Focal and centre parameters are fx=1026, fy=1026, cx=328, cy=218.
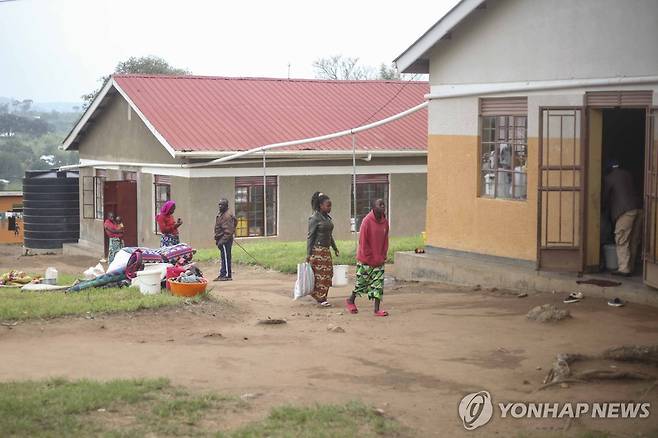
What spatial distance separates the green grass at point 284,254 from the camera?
63.1ft

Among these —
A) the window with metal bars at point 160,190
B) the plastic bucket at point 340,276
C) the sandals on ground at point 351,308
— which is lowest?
the sandals on ground at point 351,308

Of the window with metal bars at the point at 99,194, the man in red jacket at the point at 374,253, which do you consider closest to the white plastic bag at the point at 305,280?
the man in red jacket at the point at 374,253

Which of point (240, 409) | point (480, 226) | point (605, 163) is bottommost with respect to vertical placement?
point (240, 409)

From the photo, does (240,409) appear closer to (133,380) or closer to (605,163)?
(133,380)

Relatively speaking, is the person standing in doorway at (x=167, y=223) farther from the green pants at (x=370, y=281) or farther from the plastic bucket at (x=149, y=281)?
the green pants at (x=370, y=281)

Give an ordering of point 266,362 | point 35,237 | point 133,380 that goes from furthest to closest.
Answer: point 35,237, point 266,362, point 133,380

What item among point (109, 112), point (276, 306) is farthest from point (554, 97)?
point (109, 112)

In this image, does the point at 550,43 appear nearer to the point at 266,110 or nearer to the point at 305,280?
the point at 305,280

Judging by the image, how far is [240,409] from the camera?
798cm

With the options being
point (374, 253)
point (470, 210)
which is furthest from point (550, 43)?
point (374, 253)

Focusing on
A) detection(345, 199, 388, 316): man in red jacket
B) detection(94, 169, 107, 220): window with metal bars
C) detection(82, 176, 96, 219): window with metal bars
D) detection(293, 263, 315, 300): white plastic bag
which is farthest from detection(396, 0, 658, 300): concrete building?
detection(82, 176, 96, 219): window with metal bars

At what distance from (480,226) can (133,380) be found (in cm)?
801

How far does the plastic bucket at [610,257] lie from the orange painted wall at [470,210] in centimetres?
97

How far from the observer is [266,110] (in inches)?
1056
